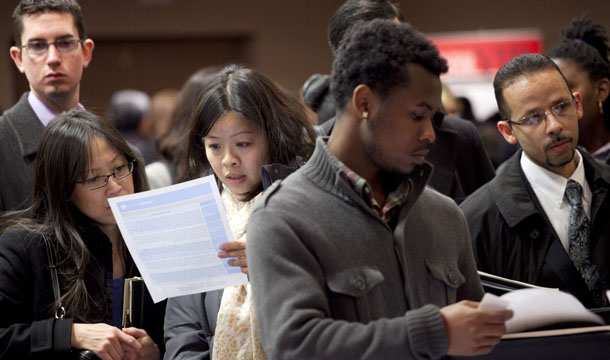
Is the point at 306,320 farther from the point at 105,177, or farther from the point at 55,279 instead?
the point at 105,177

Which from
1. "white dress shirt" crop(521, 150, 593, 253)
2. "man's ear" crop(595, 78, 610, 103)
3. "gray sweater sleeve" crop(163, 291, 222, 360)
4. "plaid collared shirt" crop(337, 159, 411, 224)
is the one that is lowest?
"gray sweater sleeve" crop(163, 291, 222, 360)

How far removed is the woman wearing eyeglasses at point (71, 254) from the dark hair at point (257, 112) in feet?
1.04

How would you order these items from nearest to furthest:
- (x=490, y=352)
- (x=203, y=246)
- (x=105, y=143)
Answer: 1. (x=490, y=352)
2. (x=203, y=246)
3. (x=105, y=143)

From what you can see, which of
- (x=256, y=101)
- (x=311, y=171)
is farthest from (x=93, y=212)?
(x=311, y=171)

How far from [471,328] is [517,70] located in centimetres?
133

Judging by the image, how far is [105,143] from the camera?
2.63m

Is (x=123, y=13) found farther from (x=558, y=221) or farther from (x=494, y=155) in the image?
(x=558, y=221)

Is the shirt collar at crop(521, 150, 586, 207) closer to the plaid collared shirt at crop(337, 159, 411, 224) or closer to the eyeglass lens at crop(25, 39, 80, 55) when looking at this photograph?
the plaid collared shirt at crop(337, 159, 411, 224)

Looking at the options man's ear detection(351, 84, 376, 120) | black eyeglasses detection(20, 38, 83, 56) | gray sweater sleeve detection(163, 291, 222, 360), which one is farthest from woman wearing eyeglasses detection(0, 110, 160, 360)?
man's ear detection(351, 84, 376, 120)

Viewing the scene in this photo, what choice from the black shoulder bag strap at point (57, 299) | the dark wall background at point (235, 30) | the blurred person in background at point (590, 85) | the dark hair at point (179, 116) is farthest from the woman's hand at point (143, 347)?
the dark wall background at point (235, 30)

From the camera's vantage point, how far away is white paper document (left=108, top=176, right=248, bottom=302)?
7.06 feet

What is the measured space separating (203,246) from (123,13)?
7048 mm

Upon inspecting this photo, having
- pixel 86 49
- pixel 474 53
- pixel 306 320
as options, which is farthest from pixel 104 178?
pixel 474 53

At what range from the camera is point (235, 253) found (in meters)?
2.14
